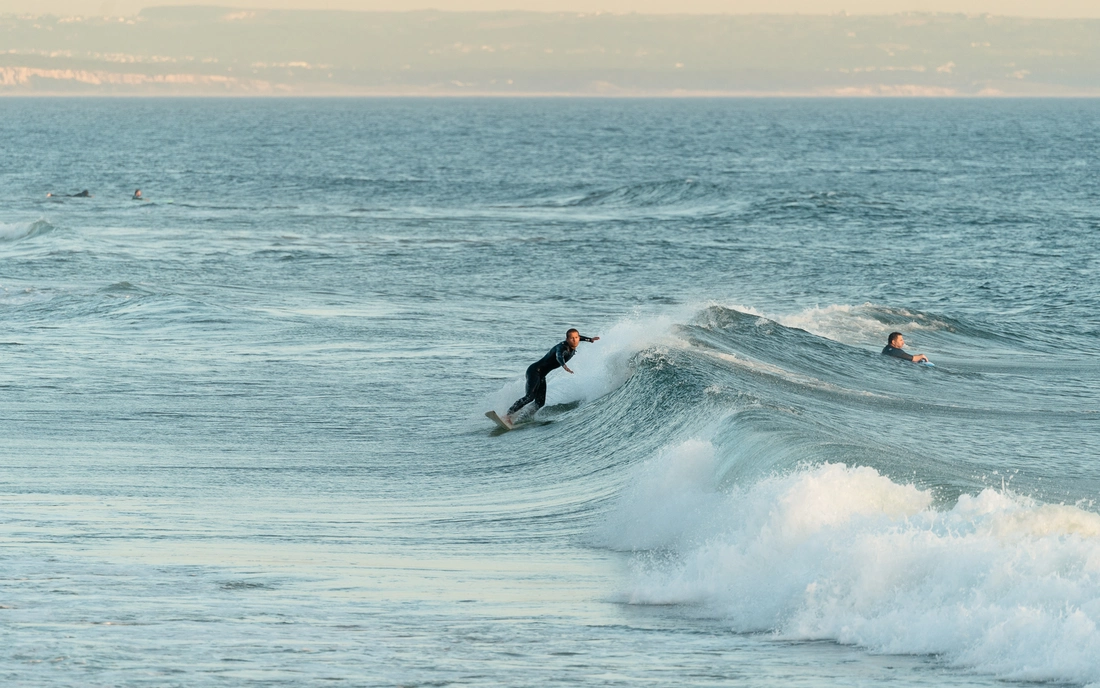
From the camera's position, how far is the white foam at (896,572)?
28.8ft

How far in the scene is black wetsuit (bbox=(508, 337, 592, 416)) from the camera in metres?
19.0

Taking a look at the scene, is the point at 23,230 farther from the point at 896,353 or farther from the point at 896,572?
the point at 896,572

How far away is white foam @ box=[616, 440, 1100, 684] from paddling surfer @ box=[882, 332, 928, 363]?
11.2 meters

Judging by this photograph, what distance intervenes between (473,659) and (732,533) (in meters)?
3.12

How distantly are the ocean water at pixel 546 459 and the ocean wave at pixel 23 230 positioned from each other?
160 millimetres

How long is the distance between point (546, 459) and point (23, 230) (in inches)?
1189

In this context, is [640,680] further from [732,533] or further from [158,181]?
[158,181]

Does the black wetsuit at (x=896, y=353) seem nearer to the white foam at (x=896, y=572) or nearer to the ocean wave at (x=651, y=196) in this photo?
the white foam at (x=896, y=572)

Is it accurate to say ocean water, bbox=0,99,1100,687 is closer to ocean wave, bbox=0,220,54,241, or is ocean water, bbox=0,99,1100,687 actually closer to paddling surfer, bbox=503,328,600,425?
ocean wave, bbox=0,220,54,241

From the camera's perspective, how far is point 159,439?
666 inches

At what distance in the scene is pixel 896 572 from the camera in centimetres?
979

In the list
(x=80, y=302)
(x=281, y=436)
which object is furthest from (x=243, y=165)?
(x=281, y=436)

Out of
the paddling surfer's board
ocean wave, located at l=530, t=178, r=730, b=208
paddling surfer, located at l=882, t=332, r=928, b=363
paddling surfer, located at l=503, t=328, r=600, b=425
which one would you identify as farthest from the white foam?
ocean wave, located at l=530, t=178, r=730, b=208

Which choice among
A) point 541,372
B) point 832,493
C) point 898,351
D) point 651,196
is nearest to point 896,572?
point 832,493
